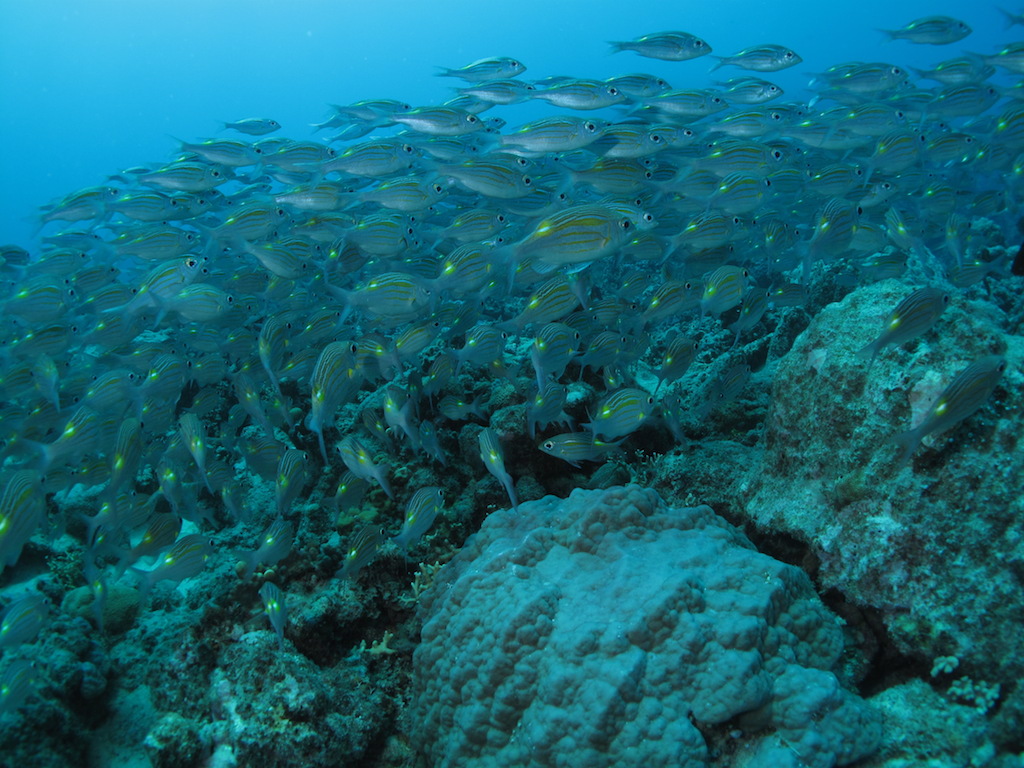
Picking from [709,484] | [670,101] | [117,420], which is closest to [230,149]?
[117,420]

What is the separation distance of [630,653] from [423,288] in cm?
348

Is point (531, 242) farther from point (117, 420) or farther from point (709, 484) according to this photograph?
point (117, 420)

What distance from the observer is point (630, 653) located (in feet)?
9.78

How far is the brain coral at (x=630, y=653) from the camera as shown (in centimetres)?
Answer: 276

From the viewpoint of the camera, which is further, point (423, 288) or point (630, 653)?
point (423, 288)

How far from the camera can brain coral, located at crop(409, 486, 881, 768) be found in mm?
2760

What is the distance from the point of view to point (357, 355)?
5.04 m

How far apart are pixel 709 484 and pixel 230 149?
744cm

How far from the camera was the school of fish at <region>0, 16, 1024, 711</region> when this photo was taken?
4.64 metres

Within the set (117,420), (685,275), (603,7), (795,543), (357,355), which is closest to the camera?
(795,543)

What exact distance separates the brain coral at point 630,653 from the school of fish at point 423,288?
0.78 meters

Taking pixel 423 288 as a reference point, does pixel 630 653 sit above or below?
below

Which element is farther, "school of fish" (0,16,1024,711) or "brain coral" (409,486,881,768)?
"school of fish" (0,16,1024,711)

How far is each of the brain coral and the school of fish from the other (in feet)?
2.54
